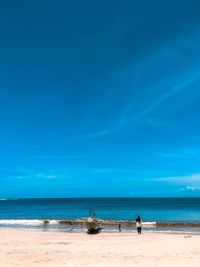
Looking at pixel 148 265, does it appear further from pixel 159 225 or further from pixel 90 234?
pixel 159 225

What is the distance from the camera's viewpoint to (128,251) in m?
23.9

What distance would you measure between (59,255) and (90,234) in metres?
16.7

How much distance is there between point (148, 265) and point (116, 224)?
106 feet

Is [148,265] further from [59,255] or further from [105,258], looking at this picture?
[59,255]

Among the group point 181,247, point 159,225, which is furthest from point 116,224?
point 181,247

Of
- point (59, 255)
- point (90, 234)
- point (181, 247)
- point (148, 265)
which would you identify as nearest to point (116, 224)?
point (90, 234)

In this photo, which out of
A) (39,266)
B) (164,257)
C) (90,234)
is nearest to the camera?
(39,266)

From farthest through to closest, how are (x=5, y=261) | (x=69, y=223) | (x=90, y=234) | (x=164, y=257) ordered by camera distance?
1. (x=69, y=223)
2. (x=90, y=234)
3. (x=164, y=257)
4. (x=5, y=261)

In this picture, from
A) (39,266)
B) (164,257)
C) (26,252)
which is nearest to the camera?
(39,266)

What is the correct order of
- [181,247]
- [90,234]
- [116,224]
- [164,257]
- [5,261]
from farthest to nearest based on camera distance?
[116,224]
[90,234]
[181,247]
[164,257]
[5,261]

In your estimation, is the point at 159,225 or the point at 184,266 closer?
the point at 184,266

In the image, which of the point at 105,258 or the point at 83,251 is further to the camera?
the point at 83,251

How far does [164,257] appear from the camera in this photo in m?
21.2

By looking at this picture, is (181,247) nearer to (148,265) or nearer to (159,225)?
(148,265)
